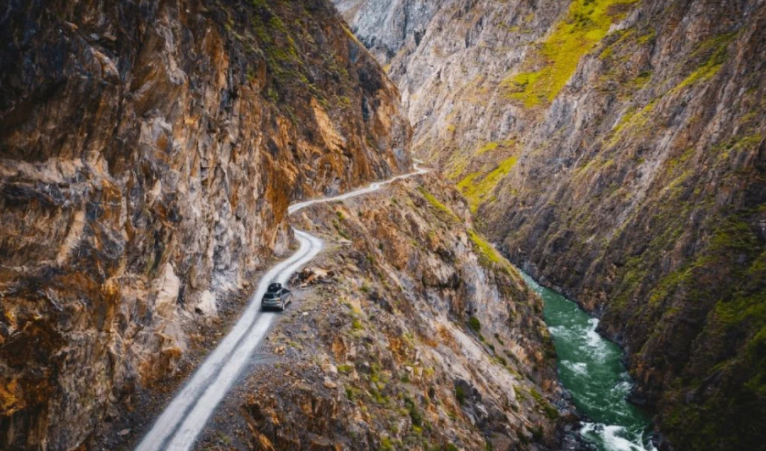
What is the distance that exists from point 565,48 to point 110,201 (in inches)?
7010

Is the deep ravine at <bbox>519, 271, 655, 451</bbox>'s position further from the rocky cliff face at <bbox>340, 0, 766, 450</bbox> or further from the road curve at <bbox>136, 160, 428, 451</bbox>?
the road curve at <bbox>136, 160, 428, 451</bbox>

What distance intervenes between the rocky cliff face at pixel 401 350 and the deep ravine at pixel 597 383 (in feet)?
9.50

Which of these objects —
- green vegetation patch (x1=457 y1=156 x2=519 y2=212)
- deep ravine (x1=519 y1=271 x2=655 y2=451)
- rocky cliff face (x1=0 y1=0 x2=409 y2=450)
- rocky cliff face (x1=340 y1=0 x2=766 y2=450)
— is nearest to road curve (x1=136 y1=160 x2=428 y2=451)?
rocky cliff face (x1=0 y1=0 x2=409 y2=450)

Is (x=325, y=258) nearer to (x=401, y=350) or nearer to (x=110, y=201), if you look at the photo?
(x=401, y=350)

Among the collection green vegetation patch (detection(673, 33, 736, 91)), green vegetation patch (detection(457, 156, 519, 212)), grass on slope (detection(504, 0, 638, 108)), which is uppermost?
grass on slope (detection(504, 0, 638, 108))

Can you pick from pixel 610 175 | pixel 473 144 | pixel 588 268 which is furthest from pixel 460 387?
pixel 473 144

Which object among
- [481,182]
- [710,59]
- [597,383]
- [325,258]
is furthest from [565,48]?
[325,258]

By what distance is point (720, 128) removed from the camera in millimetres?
65375

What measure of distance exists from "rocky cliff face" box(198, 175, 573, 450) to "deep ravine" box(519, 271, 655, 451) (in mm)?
2896

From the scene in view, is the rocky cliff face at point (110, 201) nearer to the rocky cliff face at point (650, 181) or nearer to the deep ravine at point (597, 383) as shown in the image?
the deep ravine at point (597, 383)

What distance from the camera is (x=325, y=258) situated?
93.9 feet

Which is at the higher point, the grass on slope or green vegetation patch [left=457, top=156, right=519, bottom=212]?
the grass on slope

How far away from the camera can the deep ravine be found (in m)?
40.3

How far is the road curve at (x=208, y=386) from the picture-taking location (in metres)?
12.9
